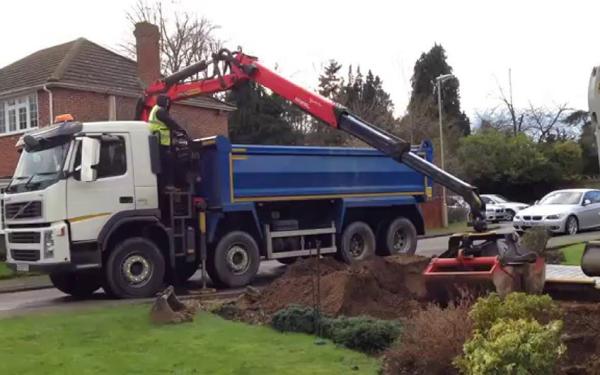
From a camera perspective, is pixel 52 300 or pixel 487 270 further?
pixel 52 300

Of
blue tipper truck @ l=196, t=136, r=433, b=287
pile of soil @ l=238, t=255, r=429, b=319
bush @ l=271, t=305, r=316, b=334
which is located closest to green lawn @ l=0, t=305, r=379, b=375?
bush @ l=271, t=305, r=316, b=334

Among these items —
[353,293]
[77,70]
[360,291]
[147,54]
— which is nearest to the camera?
[353,293]

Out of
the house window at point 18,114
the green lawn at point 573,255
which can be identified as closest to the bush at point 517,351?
the green lawn at point 573,255

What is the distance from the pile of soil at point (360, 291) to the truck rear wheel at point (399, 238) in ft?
18.9

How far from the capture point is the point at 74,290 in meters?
13.9

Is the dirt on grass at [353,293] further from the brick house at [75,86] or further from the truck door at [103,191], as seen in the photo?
the brick house at [75,86]

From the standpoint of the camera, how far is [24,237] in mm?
12484

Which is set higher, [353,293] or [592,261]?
[592,261]

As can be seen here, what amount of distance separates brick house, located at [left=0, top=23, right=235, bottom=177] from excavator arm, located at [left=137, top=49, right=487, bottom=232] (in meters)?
9.66

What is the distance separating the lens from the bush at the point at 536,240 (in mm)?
8824

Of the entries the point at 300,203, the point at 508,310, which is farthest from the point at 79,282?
the point at 508,310

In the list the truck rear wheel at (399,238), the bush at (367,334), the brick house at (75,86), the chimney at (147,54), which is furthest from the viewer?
the chimney at (147,54)

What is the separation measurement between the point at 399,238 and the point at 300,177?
3.47 meters

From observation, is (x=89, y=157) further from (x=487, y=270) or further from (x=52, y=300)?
(x=487, y=270)
